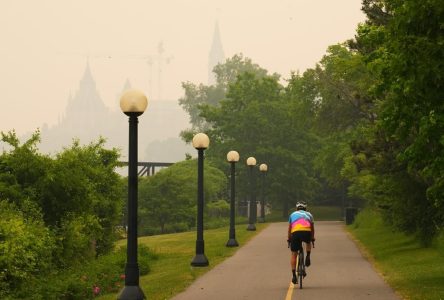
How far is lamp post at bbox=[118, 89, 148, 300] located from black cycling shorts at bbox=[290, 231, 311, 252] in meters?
4.18

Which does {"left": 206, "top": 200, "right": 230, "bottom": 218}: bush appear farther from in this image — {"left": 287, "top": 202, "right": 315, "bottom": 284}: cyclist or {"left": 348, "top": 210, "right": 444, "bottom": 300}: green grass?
{"left": 287, "top": 202, "right": 315, "bottom": 284}: cyclist

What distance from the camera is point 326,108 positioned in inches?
2185

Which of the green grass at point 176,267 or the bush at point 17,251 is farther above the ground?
the bush at point 17,251

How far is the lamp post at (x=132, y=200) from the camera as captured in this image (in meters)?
15.1

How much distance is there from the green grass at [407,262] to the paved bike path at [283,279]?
42 cm

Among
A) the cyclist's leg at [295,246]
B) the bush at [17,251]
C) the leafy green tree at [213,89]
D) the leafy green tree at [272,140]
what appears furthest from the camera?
the leafy green tree at [213,89]

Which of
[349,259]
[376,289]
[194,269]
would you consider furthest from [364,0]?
[376,289]

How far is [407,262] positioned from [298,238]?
8.01 meters

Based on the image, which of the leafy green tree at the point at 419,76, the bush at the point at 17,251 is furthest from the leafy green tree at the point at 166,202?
the leafy green tree at the point at 419,76

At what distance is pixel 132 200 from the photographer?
50.2ft

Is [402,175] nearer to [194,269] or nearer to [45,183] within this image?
[194,269]

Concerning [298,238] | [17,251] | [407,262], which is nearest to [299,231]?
[298,238]

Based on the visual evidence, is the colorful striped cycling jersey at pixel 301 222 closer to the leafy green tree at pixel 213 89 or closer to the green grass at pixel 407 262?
the green grass at pixel 407 262

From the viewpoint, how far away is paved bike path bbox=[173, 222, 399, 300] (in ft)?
56.5
